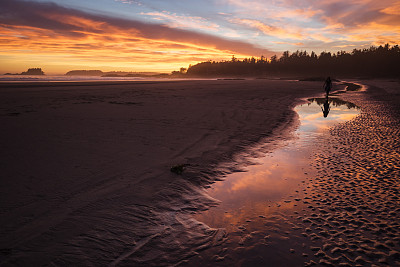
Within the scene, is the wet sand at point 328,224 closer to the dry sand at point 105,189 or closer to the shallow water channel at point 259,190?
the shallow water channel at point 259,190

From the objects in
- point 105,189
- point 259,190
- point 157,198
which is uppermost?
point 105,189

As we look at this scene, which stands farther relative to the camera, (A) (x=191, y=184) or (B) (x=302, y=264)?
(A) (x=191, y=184)

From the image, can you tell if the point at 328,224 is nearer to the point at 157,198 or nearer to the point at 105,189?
the point at 157,198

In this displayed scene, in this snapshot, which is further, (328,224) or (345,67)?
(345,67)

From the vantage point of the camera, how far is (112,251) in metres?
3.39

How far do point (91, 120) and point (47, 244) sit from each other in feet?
29.4

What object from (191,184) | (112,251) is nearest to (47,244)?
(112,251)

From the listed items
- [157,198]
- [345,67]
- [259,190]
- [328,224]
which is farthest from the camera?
[345,67]

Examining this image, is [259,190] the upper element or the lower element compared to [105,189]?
lower

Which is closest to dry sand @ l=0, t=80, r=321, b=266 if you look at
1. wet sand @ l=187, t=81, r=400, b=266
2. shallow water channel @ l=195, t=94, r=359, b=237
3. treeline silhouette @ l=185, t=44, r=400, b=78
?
shallow water channel @ l=195, t=94, r=359, b=237

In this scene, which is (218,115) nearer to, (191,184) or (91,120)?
(91,120)

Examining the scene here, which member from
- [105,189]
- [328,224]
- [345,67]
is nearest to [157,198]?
[105,189]

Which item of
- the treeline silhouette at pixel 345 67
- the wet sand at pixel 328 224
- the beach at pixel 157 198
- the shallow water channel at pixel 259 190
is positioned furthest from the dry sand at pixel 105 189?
the treeline silhouette at pixel 345 67

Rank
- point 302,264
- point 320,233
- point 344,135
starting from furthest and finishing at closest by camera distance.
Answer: point 344,135 < point 320,233 < point 302,264
